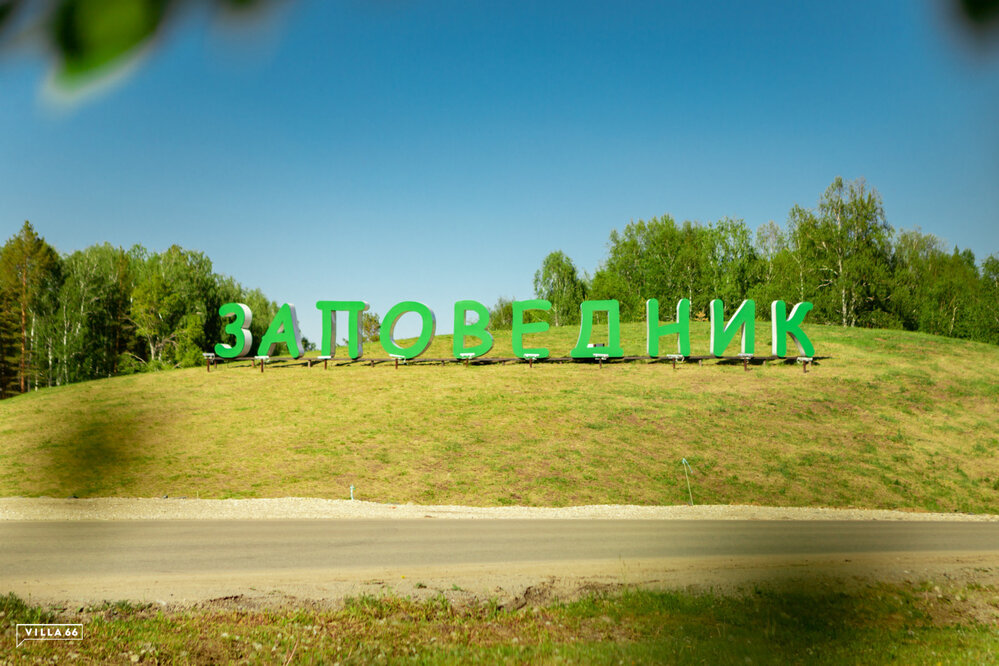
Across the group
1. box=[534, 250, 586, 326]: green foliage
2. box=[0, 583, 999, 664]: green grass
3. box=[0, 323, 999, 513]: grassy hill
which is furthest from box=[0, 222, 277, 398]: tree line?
box=[534, 250, 586, 326]: green foliage

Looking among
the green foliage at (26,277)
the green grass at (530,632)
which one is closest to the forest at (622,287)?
the green foliage at (26,277)

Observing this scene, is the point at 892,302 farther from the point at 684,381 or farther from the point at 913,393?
the point at 913,393

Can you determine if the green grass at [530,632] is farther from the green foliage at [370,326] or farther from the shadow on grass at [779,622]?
the green foliage at [370,326]

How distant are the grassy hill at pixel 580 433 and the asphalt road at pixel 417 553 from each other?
318 centimetres

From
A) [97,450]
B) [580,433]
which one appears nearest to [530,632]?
[97,450]

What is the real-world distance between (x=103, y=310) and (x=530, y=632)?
20.3ft

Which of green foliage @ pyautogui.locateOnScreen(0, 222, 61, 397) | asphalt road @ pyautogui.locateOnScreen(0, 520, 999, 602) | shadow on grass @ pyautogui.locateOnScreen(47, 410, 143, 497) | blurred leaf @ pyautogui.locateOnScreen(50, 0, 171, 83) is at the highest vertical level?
blurred leaf @ pyautogui.locateOnScreen(50, 0, 171, 83)

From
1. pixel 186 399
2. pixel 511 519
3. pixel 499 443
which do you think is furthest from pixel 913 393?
pixel 186 399

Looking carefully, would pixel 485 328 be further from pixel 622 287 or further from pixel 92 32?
pixel 92 32

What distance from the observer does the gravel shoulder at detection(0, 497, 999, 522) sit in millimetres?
16859

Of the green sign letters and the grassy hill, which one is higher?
the green sign letters

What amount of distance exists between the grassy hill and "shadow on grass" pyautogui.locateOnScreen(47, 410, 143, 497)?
14594mm

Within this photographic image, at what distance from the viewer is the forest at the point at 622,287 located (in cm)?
169

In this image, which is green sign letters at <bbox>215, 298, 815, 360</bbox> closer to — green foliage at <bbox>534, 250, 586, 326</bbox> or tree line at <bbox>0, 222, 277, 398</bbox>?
tree line at <bbox>0, 222, 277, 398</bbox>
